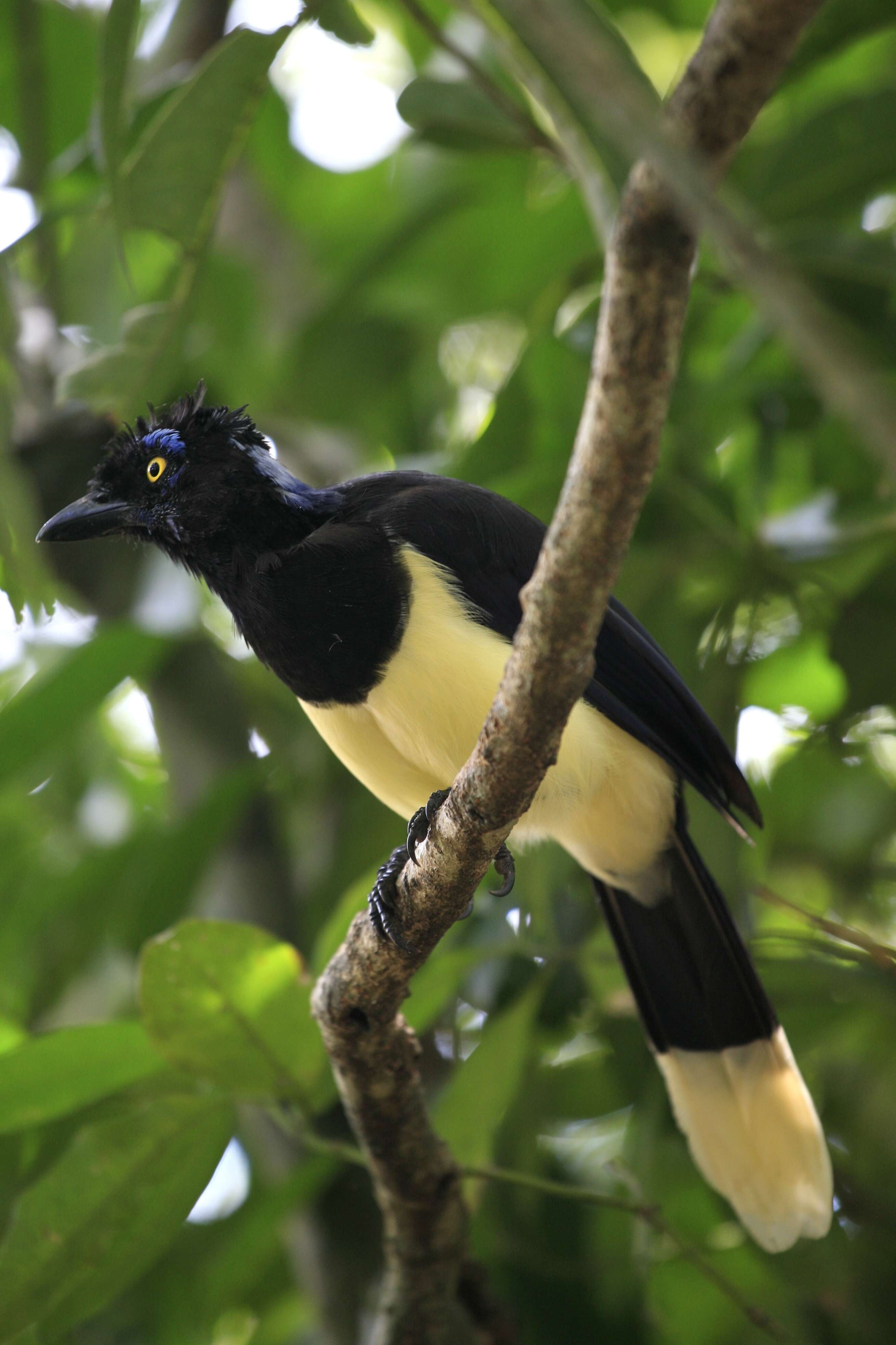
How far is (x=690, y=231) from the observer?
1107 millimetres

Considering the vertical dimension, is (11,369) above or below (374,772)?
Result: above

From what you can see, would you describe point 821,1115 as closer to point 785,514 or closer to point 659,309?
point 785,514

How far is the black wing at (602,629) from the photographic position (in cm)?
267

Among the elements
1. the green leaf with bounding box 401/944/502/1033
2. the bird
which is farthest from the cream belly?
the green leaf with bounding box 401/944/502/1033

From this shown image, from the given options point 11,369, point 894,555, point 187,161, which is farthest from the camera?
point 11,369

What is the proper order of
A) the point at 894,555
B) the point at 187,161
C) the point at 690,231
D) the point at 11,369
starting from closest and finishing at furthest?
the point at 690,231, the point at 187,161, the point at 894,555, the point at 11,369

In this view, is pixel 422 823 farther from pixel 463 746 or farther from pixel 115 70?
pixel 115 70

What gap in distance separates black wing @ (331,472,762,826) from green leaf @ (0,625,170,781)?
92cm

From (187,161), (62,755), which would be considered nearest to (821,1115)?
(62,755)

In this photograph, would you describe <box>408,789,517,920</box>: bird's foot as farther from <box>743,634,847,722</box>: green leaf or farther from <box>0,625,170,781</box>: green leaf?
<box>743,634,847,722</box>: green leaf

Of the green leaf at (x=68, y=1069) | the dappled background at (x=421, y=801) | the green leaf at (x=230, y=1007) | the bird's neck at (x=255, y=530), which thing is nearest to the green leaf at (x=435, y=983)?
the dappled background at (x=421, y=801)

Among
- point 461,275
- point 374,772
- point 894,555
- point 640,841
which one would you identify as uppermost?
point 461,275

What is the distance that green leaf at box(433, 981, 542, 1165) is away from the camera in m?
2.86

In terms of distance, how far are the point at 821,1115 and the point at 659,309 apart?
3.34 m
